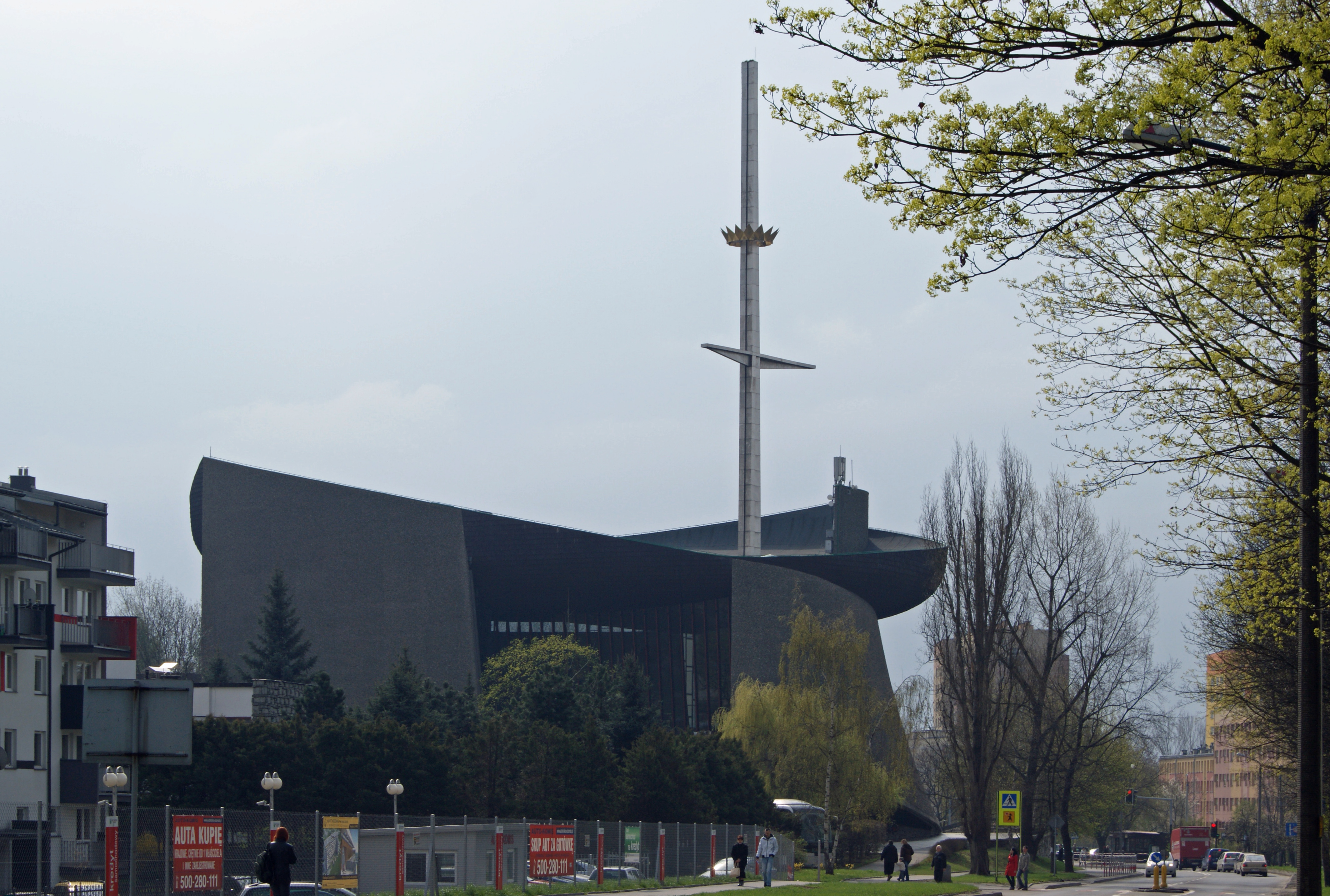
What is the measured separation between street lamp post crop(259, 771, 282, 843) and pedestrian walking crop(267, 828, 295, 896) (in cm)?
38

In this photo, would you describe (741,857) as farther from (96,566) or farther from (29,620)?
(96,566)

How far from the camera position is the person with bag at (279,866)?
14.1 m

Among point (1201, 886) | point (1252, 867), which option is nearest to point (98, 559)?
point (1201, 886)

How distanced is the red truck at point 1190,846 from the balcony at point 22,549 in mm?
58709

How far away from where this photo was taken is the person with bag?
46.2 feet

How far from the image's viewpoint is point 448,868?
2620 cm

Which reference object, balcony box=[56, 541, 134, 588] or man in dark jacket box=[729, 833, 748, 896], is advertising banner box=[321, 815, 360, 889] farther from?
balcony box=[56, 541, 134, 588]

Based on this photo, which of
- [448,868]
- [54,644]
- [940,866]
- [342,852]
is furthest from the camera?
[54,644]

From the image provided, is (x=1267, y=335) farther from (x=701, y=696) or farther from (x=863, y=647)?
(x=701, y=696)

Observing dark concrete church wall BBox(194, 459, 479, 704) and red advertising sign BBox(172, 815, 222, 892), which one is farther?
dark concrete church wall BBox(194, 459, 479, 704)

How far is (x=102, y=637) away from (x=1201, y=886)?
36036 mm

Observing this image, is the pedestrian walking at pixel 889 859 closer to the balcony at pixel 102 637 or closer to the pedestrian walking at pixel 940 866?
the pedestrian walking at pixel 940 866

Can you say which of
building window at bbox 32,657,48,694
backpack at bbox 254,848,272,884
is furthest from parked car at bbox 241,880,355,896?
building window at bbox 32,657,48,694

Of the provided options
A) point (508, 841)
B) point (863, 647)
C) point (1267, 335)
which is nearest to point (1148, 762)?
point (863, 647)
